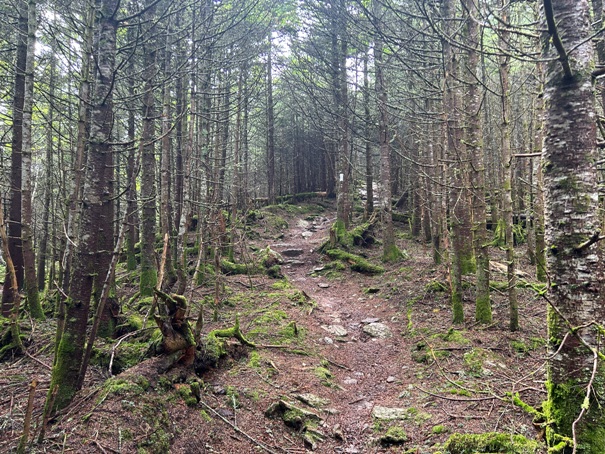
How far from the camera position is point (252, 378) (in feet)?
16.1

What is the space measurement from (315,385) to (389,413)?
1110mm

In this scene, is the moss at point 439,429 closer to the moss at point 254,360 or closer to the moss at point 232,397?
the moss at point 232,397

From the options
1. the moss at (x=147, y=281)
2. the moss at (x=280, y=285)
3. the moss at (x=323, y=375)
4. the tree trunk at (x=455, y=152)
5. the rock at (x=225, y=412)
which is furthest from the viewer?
the moss at (x=280, y=285)

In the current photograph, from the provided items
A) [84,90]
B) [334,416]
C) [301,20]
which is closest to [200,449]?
[334,416]

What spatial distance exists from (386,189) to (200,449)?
10227mm

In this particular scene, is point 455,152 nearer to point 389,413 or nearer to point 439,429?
point 389,413

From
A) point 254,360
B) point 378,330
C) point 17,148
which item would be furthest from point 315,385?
point 17,148

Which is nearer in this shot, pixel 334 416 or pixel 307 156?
pixel 334 416

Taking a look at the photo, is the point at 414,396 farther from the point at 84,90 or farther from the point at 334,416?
Result: the point at 84,90

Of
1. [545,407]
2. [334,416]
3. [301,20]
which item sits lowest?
[334,416]

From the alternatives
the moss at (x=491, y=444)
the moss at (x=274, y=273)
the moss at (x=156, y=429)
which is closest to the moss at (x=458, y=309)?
the moss at (x=491, y=444)

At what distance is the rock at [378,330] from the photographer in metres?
7.19

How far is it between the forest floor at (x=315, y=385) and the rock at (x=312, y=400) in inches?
0.6

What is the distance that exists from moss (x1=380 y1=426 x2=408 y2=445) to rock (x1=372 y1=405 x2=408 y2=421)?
1.18ft
